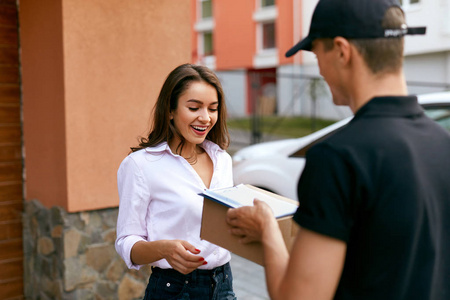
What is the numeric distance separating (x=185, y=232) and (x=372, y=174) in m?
1.25

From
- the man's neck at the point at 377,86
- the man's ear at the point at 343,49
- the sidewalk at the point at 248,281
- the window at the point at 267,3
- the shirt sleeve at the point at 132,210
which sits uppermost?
the window at the point at 267,3

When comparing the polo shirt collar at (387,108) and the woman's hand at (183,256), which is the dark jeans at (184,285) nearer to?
the woman's hand at (183,256)

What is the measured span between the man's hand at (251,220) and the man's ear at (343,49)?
0.47 metres

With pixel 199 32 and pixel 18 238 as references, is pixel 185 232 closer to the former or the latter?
pixel 18 238

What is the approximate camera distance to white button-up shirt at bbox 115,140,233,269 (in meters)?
2.41

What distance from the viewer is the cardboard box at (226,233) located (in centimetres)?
168

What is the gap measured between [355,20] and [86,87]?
320 cm

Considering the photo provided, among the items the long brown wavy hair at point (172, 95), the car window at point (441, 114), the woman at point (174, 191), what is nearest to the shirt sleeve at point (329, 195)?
the woman at point (174, 191)

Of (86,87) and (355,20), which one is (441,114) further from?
(355,20)

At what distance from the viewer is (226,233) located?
180 centimetres

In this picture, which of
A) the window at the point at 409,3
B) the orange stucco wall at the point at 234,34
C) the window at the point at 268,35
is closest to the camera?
the window at the point at 409,3

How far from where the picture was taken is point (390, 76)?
1.47 m

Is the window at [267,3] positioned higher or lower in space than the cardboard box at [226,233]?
higher

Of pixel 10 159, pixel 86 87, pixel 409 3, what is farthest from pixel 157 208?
pixel 409 3
